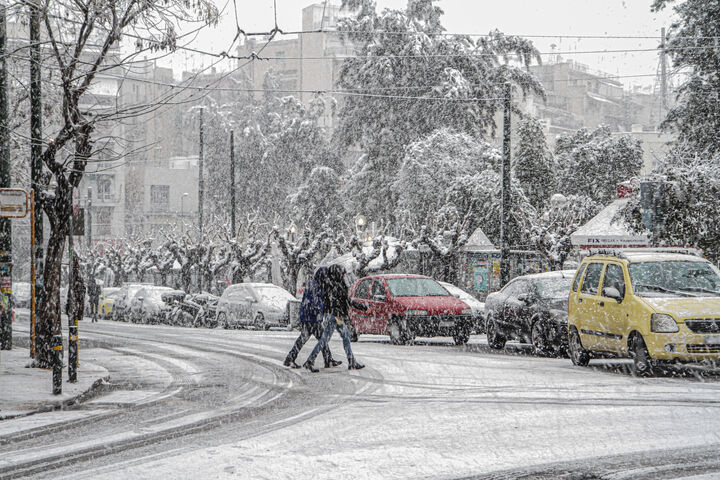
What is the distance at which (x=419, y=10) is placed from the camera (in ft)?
167

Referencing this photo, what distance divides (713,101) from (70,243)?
83.4 ft

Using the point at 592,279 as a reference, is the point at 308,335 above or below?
below

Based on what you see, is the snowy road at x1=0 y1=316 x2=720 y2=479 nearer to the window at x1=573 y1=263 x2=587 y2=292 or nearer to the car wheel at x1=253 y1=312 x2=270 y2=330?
the window at x1=573 y1=263 x2=587 y2=292

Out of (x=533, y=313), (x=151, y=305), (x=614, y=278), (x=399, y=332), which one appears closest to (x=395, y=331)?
(x=399, y=332)

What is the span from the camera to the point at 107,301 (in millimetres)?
44750

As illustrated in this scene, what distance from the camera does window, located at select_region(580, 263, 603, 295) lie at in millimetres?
14828

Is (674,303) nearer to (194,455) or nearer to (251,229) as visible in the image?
(194,455)

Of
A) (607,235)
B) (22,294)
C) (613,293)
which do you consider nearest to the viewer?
(613,293)

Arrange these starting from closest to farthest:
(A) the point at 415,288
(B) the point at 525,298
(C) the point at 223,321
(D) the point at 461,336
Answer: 1. (B) the point at 525,298
2. (D) the point at 461,336
3. (A) the point at 415,288
4. (C) the point at 223,321

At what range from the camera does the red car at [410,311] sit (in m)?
20.7

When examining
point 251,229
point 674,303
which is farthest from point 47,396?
point 251,229

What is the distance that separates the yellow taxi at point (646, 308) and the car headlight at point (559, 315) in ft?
6.64

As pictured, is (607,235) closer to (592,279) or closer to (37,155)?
(592,279)

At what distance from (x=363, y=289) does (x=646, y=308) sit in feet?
34.8
